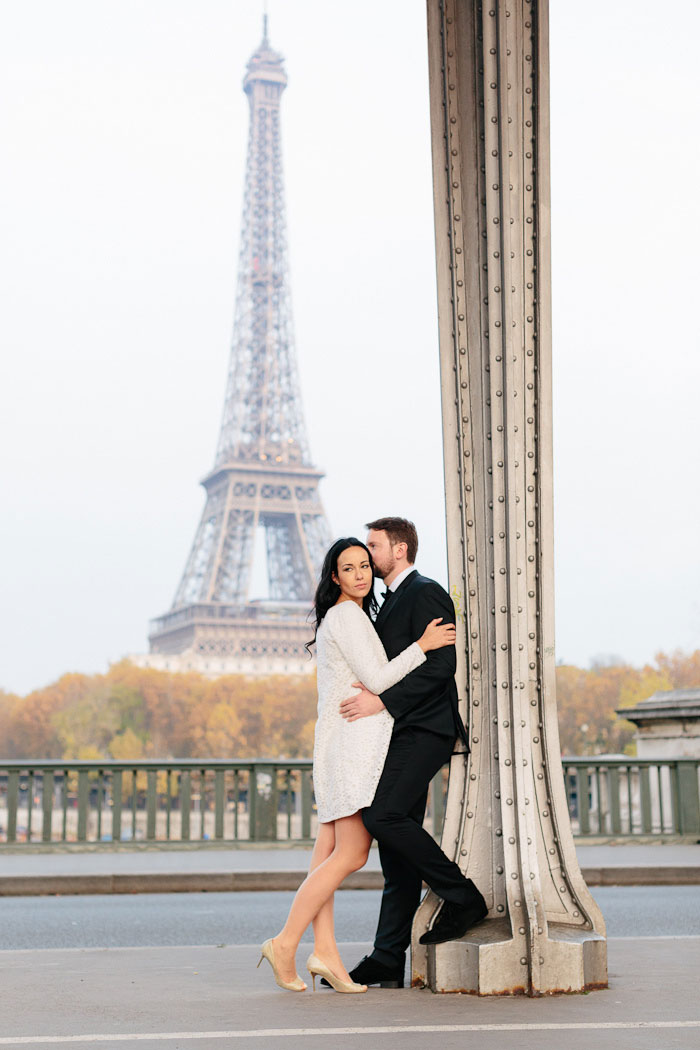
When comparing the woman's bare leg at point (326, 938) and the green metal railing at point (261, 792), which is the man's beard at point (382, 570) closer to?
the woman's bare leg at point (326, 938)

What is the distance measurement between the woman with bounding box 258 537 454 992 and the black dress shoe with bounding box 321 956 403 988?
113mm

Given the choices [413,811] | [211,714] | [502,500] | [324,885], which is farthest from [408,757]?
[211,714]

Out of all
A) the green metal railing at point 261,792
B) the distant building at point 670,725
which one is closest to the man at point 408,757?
the green metal railing at point 261,792

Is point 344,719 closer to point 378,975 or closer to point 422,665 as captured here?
point 422,665

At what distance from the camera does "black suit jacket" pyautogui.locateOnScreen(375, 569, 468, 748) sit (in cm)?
484

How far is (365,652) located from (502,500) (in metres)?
0.83

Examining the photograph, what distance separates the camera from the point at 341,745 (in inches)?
191

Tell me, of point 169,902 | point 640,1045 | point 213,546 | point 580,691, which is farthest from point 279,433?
point 640,1045

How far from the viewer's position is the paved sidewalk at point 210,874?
10398mm

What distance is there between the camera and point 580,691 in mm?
77625

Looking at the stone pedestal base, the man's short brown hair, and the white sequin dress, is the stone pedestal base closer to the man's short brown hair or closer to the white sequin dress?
the white sequin dress

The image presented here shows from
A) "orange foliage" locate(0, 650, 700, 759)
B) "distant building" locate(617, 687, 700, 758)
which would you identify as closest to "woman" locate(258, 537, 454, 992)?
"distant building" locate(617, 687, 700, 758)

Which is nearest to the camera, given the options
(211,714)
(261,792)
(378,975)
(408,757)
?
(408,757)

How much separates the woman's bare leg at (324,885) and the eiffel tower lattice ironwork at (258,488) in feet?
239
